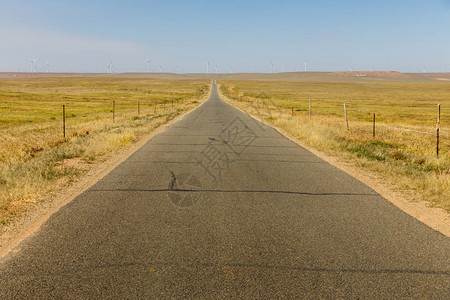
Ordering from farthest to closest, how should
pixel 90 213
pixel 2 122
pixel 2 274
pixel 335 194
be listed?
1. pixel 2 122
2. pixel 335 194
3. pixel 90 213
4. pixel 2 274

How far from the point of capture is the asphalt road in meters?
3.59

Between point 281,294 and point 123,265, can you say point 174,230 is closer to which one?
point 123,265

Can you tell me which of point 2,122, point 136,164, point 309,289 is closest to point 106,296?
point 309,289

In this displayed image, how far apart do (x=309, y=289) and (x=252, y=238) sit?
4.47ft

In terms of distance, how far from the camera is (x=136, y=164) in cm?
996

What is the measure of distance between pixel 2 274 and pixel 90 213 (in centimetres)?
200

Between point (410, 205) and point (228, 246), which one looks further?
point (410, 205)

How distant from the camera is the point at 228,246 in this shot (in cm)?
453

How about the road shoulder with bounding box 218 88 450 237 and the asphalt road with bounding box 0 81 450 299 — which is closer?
the asphalt road with bounding box 0 81 450 299

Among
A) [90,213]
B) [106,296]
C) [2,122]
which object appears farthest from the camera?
[2,122]

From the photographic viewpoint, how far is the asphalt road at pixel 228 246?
359 cm

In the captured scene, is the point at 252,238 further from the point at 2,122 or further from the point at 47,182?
the point at 2,122

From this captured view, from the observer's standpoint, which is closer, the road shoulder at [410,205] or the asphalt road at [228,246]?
the asphalt road at [228,246]

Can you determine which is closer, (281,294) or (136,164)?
(281,294)
